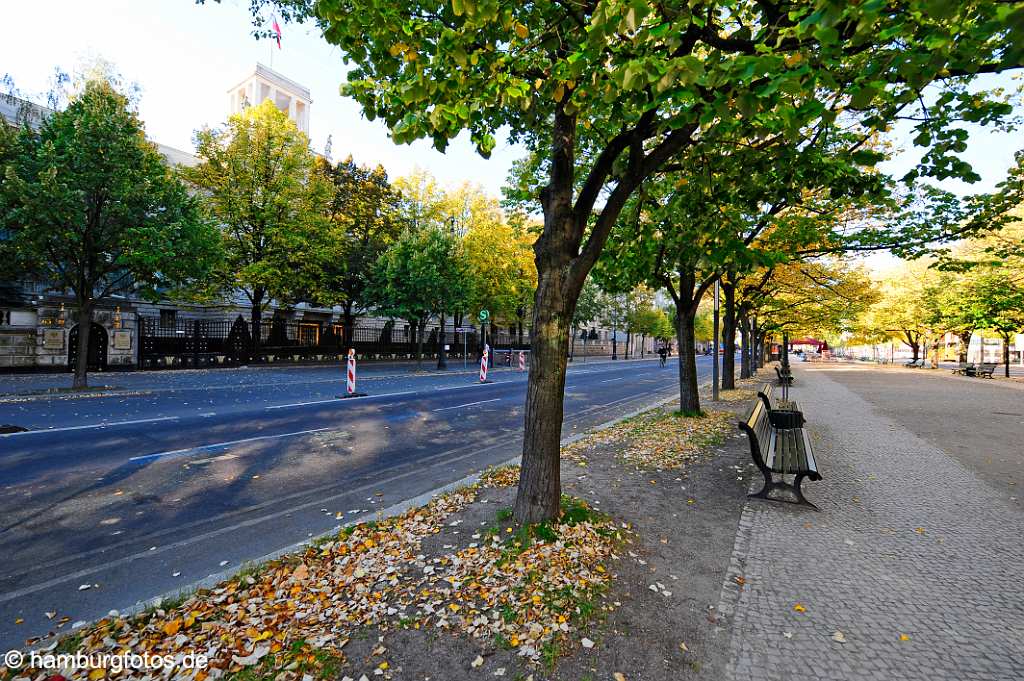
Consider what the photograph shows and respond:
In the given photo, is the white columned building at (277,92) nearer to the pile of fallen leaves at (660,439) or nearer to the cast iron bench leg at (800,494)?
the pile of fallen leaves at (660,439)

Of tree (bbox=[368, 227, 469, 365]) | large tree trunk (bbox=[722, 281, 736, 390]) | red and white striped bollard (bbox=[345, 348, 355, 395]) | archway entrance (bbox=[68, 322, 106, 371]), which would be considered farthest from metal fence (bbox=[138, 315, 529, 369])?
large tree trunk (bbox=[722, 281, 736, 390])

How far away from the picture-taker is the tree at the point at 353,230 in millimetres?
26922

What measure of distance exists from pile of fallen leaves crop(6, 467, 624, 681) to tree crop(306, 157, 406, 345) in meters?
24.5

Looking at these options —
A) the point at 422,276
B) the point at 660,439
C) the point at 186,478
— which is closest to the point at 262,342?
the point at 422,276

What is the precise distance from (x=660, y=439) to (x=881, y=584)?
4.92 metres

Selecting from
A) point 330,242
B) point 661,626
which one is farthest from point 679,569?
point 330,242

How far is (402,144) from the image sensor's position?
3801 mm

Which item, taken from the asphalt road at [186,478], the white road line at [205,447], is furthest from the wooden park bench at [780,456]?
the white road line at [205,447]

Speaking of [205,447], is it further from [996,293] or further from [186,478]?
[996,293]

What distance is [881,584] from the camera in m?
3.53

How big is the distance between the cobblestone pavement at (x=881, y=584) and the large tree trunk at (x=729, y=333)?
9.70m

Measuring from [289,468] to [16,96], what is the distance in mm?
28400

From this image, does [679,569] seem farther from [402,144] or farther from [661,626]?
[402,144]

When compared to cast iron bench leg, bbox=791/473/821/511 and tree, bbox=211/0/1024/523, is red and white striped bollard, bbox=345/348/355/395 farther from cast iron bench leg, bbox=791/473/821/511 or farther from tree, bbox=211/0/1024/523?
cast iron bench leg, bbox=791/473/821/511
